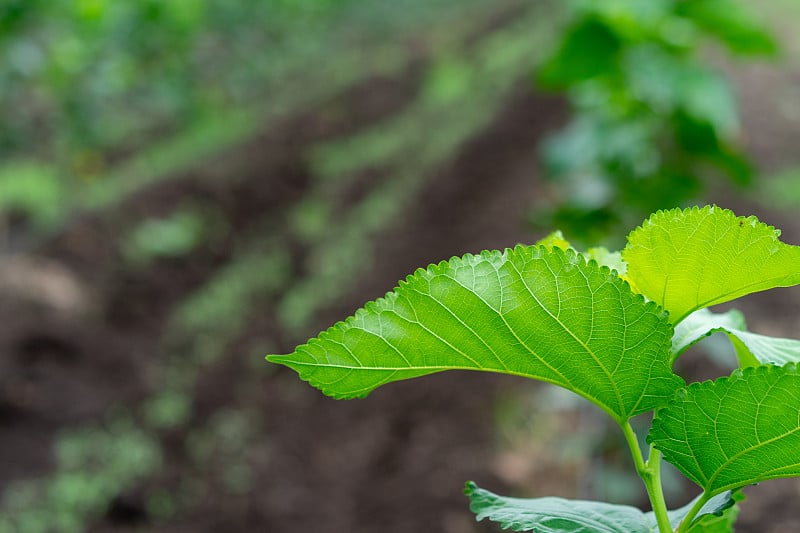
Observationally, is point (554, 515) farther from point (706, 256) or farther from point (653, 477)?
point (706, 256)

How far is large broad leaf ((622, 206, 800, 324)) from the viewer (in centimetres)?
62

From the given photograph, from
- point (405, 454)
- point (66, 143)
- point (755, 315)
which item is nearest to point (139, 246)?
point (66, 143)

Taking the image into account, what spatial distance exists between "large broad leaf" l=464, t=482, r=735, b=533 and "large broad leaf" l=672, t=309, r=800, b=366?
132 millimetres

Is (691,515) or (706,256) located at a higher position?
(706,256)

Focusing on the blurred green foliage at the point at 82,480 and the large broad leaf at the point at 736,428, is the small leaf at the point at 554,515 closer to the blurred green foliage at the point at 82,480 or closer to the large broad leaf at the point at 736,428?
the large broad leaf at the point at 736,428

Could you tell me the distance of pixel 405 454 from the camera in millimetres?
3447

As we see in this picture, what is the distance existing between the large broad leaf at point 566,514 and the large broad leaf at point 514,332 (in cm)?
11

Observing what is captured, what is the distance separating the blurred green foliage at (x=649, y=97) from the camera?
2.58 metres

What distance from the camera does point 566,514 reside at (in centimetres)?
72

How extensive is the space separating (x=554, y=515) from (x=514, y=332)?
0.60 ft

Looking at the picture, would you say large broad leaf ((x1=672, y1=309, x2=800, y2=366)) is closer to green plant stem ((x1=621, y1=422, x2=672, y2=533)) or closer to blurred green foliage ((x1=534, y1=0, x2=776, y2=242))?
green plant stem ((x1=621, y1=422, x2=672, y2=533))

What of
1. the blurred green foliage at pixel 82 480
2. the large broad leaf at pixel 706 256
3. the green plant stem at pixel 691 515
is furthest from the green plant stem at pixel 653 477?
the blurred green foliage at pixel 82 480

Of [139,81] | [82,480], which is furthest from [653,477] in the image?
[139,81]

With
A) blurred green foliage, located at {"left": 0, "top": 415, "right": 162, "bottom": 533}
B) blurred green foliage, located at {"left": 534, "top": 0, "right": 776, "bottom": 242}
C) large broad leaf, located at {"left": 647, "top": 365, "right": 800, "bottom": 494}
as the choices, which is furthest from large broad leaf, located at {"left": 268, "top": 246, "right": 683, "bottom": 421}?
blurred green foliage, located at {"left": 0, "top": 415, "right": 162, "bottom": 533}
